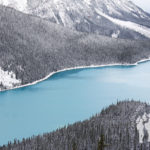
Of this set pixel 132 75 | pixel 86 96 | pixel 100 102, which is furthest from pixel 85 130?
pixel 132 75

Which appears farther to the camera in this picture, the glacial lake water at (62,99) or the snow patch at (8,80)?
the snow patch at (8,80)

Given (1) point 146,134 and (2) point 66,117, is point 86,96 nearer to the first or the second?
(2) point 66,117

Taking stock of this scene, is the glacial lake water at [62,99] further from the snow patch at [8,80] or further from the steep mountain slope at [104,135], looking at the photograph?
the steep mountain slope at [104,135]

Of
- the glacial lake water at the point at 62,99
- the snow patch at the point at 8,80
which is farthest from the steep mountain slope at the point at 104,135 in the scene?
the snow patch at the point at 8,80

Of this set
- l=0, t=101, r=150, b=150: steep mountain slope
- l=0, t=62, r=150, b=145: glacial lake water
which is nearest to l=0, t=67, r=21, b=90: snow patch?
l=0, t=62, r=150, b=145: glacial lake water

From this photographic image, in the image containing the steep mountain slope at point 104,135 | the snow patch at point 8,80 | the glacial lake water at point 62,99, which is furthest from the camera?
the snow patch at point 8,80

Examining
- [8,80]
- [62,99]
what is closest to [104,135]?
[62,99]
